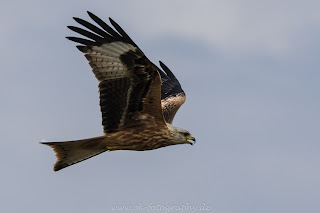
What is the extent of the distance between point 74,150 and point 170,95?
12.5 feet

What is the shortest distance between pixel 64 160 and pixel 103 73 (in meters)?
1.91

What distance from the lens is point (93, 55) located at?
14453mm

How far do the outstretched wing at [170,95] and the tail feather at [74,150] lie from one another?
7.14ft

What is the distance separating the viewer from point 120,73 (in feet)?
47.8

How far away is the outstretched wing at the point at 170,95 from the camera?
1726 centimetres

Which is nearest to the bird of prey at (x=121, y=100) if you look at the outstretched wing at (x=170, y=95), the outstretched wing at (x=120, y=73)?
the outstretched wing at (x=120, y=73)

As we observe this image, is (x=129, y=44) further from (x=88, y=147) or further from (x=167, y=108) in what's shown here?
(x=167, y=108)

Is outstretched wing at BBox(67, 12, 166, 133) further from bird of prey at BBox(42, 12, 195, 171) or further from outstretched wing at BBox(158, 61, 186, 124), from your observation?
Answer: outstretched wing at BBox(158, 61, 186, 124)

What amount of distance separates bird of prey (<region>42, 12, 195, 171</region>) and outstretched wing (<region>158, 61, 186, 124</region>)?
5.74ft

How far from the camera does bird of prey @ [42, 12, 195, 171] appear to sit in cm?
1434

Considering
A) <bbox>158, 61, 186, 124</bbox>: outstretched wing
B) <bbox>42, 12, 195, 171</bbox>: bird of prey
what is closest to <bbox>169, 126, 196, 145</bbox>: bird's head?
<bbox>42, 12, 195, 171</bbox>: bird of prey

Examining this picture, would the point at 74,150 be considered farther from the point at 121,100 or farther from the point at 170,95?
the point at 170,95

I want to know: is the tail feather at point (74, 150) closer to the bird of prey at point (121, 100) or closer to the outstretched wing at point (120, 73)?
the bird of prey at point (121, 100)

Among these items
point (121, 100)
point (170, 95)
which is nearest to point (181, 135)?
point (121, 100)
